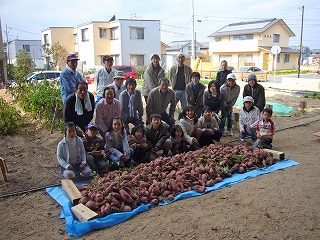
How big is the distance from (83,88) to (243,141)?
11.9 ft

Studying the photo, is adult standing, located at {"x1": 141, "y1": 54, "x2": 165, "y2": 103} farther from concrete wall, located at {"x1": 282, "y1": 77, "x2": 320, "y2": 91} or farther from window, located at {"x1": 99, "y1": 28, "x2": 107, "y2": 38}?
window, located at {"x1": 99, "y1": 28, "x2": 107, "y2": 38}

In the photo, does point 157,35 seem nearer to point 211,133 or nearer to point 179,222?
point 211,133

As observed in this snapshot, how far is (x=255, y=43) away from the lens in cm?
3581

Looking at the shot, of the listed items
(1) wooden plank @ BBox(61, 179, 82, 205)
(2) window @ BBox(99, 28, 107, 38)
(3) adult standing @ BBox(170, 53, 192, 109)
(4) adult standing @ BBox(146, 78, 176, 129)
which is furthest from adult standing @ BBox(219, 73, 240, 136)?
(2) window @ BBox(99, 28, 107, 38)

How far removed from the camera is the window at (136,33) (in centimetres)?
3012

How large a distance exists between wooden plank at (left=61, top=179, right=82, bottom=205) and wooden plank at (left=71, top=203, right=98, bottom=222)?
165mm

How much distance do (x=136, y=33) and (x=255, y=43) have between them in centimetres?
1438

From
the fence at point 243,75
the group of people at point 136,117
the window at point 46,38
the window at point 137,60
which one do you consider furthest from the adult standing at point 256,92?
the window at point 46,38

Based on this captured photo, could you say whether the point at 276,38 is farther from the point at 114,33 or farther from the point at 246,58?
the point at 114,33

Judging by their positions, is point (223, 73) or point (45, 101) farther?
point (45, 101)

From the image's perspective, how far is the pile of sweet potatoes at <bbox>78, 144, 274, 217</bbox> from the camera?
3.78 m

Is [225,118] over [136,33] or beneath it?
beneath

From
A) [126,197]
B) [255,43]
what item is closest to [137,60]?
[255,43]

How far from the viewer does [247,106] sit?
6527 mm
